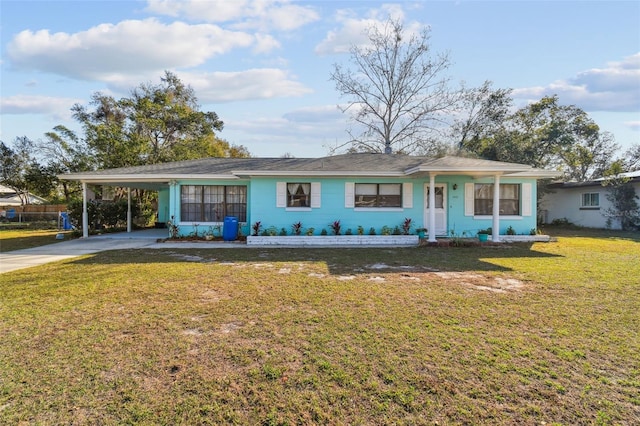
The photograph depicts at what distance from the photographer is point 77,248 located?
10.5 metres

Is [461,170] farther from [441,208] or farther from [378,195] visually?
[378,195]

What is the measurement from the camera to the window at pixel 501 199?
12.9 meters

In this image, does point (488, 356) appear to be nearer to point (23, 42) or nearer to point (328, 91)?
point (23, 42)

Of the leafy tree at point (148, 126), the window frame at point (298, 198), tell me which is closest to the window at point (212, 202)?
the window frame at point (298, 198)

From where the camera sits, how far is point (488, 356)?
10.4ft

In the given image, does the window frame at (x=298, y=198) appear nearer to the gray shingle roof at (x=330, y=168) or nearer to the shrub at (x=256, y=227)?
the gray shingle roof at (x=330, y=168)

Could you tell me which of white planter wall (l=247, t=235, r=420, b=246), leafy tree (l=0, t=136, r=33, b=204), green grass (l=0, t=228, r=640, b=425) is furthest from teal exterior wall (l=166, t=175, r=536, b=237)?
leafy tree (l=0, t=136, r=33, b=204)

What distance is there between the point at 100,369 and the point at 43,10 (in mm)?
11762

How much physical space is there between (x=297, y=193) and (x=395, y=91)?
16827 millimetres

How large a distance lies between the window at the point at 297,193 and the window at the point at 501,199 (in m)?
6.44

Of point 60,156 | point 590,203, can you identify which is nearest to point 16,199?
point 60,156

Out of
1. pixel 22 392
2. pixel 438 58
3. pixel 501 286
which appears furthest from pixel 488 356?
pixel 438 58

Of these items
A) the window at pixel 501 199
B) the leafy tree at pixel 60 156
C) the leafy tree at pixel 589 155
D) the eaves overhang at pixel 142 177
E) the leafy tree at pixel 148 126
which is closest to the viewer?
the eaves overhang at pixel 142 177

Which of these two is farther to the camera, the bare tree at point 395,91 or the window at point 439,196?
the bare tree at point 395,91
